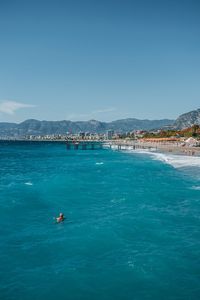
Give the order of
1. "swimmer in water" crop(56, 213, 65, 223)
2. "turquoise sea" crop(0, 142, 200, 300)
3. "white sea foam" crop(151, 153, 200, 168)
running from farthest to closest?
1. "white sea foam" crop(151, 153, 200, 168)
2. "swimmer in water" crop(56, 213, 65, 223)
3. "turquoise sea" crop(0, 142, 200, 300)

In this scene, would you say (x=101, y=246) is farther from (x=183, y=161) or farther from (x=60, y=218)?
(x=183, y=161)

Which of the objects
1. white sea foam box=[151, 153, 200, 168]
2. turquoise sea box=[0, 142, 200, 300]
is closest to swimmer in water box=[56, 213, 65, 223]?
turquoise sea box=[0, 142, 200, 300]

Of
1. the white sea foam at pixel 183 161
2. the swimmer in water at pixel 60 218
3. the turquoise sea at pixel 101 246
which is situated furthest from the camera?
the white sea foam at pixel 183 161

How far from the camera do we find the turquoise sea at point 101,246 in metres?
14.9

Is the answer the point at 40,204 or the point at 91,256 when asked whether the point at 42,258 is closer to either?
the point at 91,256

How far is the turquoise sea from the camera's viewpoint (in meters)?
14.9

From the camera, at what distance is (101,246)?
781 inches

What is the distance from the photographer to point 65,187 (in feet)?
137

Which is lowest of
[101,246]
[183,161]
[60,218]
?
[101,246]

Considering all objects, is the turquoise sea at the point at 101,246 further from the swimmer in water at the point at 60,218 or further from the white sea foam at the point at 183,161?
the white sea foam at the point at 183,161

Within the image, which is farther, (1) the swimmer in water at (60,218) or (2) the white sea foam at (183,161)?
(2) the white sea foam at (183,161)

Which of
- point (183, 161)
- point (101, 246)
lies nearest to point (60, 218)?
point (101, 246)

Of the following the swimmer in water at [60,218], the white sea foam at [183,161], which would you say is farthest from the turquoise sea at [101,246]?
the white sea foam at [183,161]

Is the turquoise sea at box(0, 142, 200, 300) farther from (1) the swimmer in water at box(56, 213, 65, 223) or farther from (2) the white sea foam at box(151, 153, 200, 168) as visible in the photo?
(2) the white sea foam at box(151, 153, 200, 168)
